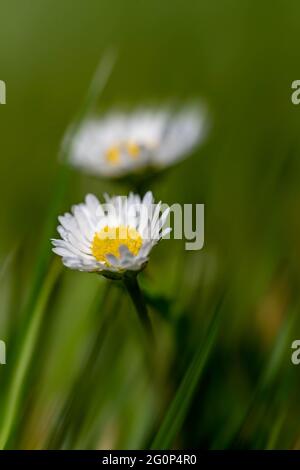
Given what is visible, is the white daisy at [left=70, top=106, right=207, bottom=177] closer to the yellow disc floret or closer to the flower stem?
the yellow disc floret

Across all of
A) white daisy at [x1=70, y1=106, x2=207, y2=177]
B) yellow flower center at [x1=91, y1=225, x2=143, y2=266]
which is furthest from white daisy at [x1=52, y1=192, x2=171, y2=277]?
white daisy at [x1=70, y1=106, x2=207, y2=177]

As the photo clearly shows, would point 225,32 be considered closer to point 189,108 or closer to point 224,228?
point 189,108

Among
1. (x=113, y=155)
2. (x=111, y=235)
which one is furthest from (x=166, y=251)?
(x=111, y=235)

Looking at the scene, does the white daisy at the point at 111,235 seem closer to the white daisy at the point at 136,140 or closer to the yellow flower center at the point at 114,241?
the yellow flower center at the point at 114,241

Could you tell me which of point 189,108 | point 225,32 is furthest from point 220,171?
point 225,32

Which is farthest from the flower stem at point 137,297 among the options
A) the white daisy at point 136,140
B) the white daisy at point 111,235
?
the white daisy at point 136,140

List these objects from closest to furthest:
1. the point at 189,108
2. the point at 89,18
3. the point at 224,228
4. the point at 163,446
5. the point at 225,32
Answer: the point at 163,446, the point at 224,228, the point at 189,108, the point at 225,32, the point at 89,18
